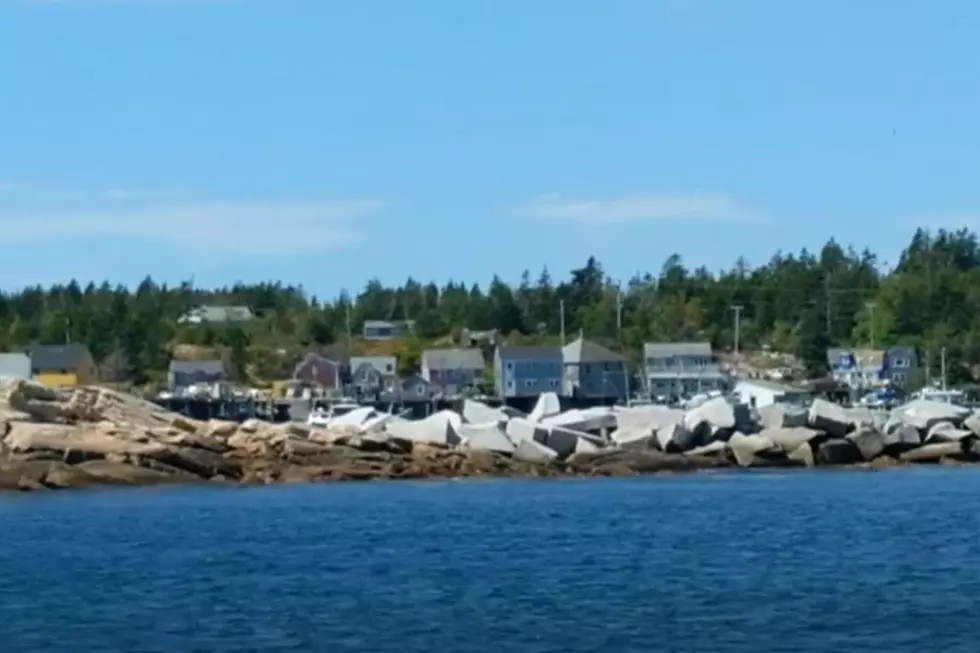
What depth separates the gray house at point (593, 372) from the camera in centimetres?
9294

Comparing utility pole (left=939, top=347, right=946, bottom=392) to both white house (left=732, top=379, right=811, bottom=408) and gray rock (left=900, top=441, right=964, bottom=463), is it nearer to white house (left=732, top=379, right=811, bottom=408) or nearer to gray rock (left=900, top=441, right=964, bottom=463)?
white house (left=732, top=379, right=811, bottom=408)

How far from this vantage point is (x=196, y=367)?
98312mm

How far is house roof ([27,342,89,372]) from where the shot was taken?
95.3 metres

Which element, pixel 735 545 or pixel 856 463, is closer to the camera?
pixel 735 545

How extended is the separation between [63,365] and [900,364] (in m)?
42.5

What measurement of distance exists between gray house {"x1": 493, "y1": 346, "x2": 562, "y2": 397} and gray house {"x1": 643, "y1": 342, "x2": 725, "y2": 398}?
754 centimetres

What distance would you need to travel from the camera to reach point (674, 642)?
70.6 ft

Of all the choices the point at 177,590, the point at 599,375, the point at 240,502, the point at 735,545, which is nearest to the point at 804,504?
the point at 735,545

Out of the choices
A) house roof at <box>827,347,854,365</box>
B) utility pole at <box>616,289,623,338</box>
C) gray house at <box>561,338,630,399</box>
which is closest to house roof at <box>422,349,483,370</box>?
gray house at <box>561,338,630,399</box>

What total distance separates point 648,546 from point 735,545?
1.37 metres

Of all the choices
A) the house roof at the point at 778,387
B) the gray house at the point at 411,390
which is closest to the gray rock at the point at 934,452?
the house roof at the point at 778,387

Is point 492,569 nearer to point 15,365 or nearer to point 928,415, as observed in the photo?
point 928,415

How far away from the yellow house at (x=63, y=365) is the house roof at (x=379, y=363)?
41.6 ft

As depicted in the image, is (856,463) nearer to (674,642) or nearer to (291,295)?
(674,642)
